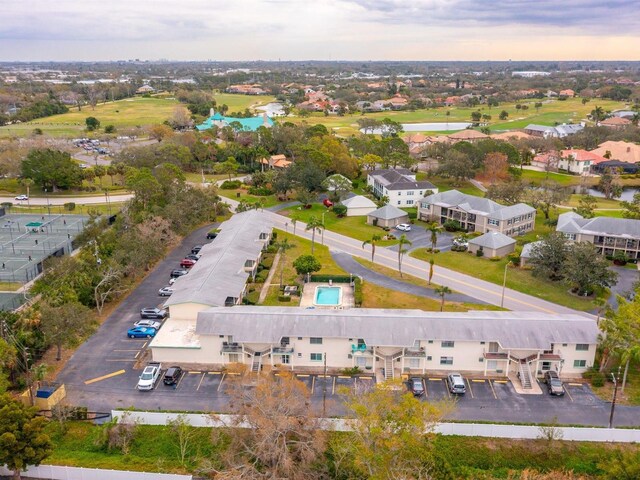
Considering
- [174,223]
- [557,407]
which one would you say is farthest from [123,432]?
[174,223]

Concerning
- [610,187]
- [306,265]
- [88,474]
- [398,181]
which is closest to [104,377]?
[88,474]

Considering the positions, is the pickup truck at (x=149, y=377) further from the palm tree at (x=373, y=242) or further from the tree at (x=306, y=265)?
the palm tree at (x=373, y=242)

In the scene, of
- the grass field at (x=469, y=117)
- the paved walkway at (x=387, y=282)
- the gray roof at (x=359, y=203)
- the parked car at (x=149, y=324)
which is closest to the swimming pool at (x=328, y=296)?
the paved walkway at (x=387, y=282)

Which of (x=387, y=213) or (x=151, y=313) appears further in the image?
(x=387, y=213)

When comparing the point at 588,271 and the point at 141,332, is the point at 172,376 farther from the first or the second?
the point at 588,271

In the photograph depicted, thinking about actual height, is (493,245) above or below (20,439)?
above

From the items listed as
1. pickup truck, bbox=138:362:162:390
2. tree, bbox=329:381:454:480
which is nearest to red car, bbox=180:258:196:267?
pickup truck, bbox=138:362:162:390

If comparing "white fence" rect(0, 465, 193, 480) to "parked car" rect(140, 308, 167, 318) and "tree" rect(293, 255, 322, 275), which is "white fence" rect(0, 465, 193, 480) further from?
"tree" rect(293, 255, 322, 275)
